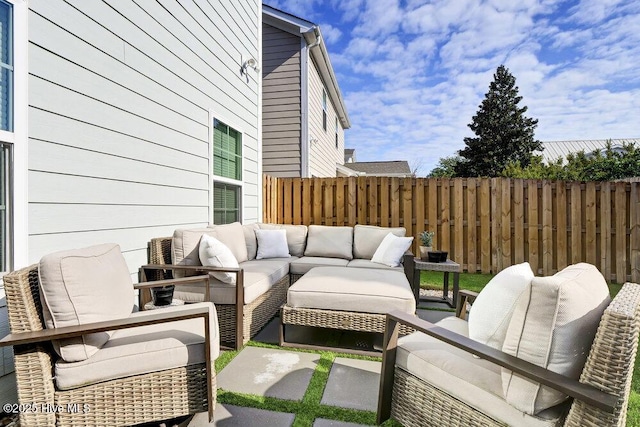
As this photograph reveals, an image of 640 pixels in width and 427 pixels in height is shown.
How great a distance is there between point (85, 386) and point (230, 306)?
1.36m

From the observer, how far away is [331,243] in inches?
187

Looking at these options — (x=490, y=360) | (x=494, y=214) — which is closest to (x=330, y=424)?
(x=490, y=360)

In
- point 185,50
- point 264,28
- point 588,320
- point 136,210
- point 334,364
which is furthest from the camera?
point 264,28

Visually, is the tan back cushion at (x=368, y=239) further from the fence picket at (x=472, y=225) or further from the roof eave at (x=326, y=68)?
the roof eave at (x=326, y=68)

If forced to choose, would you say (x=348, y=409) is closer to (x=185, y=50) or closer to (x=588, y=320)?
(x=588, y=320)

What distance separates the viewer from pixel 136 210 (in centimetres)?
288

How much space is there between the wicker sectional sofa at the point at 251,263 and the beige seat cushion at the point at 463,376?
5.31 feet

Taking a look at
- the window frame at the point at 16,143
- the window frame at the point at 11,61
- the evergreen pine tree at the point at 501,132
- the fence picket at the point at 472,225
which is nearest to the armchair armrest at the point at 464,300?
the window frame at the point at 16,143

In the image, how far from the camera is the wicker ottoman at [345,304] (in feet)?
8.74

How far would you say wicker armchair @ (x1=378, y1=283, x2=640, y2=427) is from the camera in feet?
3.33

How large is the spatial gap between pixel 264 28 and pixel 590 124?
74.0ft

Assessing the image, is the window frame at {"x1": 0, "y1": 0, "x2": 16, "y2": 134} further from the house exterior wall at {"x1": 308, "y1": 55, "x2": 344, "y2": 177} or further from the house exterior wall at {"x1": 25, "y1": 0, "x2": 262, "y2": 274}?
the house exterior wall at {"x1": 308, "y1": 55, "x2": 344, "y2": 177}

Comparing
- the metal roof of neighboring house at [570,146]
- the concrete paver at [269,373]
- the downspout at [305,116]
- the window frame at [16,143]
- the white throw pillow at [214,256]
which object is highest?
the metal roof of neighboring house at [570,146]

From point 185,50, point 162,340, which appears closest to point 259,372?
point 162,340
